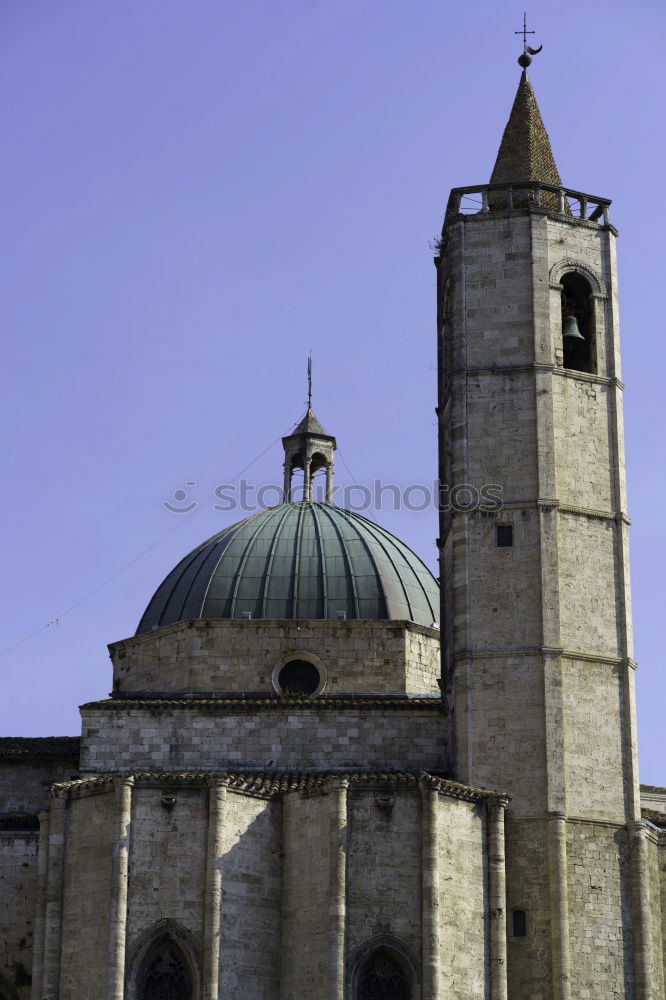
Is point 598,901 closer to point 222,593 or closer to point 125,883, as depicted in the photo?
point 125,883

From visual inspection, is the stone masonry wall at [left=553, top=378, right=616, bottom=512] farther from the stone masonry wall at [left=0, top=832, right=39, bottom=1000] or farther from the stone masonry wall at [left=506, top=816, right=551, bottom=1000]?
the stone masonry wall at [left=0, top=832, right=39, bottom=1000]

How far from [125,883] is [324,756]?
232 inches

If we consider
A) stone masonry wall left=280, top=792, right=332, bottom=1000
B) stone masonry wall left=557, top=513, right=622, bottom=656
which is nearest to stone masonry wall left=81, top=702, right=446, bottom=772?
stone masonry wall left=280, top=792, right=332, bottom=1000

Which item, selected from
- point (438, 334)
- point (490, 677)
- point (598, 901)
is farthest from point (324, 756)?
point (438, 334)

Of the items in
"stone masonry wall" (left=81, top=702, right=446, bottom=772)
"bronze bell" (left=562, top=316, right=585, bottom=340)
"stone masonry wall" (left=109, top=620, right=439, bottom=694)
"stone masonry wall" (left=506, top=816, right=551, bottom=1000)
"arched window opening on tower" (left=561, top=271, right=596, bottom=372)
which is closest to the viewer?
"stone masonry wall" (left=506, top=816, right=551, bottom=1000)

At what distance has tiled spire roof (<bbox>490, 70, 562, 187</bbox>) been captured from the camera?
4309 cm

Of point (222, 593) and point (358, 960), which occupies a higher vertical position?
point (222, 593)

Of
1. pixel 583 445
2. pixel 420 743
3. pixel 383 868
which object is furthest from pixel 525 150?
pixel 383 868

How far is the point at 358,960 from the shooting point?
33250mm

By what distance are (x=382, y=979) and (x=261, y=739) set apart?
6.33 meters

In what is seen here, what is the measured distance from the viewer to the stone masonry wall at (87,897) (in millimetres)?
33281

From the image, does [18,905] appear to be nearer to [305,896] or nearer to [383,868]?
[305,896]

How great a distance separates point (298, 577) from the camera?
43875 mm

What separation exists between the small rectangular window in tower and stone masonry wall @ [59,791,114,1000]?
30.9ft
